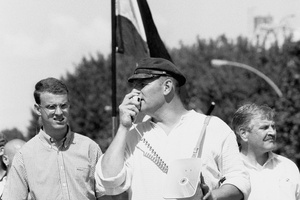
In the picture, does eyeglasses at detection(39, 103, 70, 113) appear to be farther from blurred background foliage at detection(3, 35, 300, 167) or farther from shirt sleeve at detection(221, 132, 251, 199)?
blurred background foliage at detection(3, 35, 300, 167)

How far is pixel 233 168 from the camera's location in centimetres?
568

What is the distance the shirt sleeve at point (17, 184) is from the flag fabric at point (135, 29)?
2919mm

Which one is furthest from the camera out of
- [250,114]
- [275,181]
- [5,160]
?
[5,160]

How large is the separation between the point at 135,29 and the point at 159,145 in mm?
3625

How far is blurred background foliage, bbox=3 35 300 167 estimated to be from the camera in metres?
45.5

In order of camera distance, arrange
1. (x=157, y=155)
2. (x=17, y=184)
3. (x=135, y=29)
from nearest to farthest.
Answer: (x=157, y=155) → (x=17, y=184) → (x=135, y=29)

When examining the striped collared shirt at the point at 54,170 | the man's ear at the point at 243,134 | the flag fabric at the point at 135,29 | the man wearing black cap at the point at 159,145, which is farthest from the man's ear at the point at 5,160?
the man wearing black cap at the point at 159,145

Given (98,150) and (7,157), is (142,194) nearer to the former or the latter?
(98,150)

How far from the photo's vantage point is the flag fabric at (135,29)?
28.5 feet

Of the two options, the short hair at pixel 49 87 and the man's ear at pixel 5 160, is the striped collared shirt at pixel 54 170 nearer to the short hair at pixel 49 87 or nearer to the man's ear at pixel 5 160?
the short hair at pixel 49 87

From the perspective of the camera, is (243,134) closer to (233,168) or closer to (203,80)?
(233,168)

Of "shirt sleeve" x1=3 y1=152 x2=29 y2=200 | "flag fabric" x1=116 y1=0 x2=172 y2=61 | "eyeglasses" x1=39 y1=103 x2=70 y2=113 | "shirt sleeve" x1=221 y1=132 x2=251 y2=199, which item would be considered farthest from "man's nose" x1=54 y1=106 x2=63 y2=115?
"flag fabric" x1=116 y1=0 x2=172 y2=61

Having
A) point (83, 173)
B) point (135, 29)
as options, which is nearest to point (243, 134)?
point (83, 173)

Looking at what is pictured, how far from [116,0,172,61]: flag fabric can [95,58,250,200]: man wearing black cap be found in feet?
9.37
